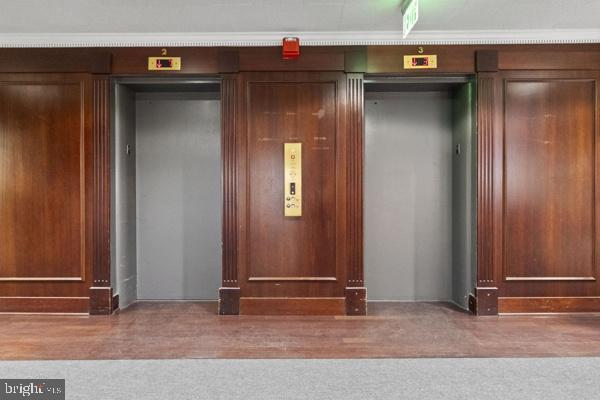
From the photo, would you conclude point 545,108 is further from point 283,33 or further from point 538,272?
point 283,33

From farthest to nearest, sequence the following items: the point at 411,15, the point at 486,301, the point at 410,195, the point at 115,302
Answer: the point at 410,195
the point at 115,302
the point at 486,301
the point at 411,15

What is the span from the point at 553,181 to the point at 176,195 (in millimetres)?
4122

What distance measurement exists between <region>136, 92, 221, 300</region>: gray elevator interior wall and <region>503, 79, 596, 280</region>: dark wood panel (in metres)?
3.23

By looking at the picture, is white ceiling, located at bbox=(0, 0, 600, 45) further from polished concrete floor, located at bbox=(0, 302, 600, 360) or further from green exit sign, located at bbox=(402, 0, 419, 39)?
polished concrete floor, located at bbox=(0, 302, 600, 360)

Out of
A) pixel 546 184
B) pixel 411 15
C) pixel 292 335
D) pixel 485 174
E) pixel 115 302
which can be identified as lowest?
pixel 292 335

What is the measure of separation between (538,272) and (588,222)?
732 millimetres

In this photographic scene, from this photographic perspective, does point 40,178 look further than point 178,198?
No

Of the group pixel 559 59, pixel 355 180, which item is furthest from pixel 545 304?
pixel 559 59

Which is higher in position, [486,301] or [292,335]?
[486,301]

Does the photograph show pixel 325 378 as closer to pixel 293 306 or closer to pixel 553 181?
pixel 293 306

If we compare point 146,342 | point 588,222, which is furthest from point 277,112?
point 588,222

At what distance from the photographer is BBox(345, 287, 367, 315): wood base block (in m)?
4.50

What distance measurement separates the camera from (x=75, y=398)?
260 centimetres

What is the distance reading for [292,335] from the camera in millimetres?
3842
